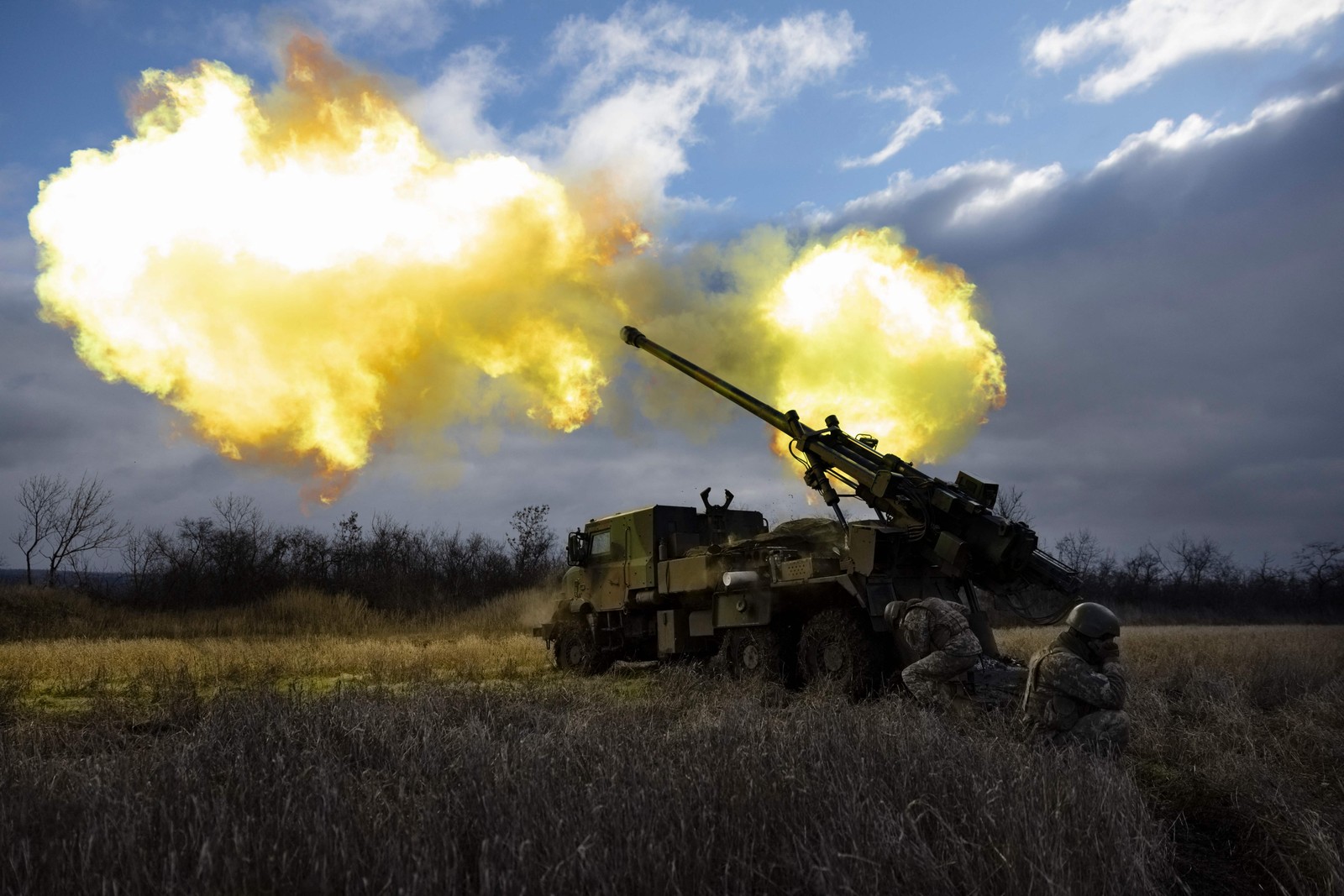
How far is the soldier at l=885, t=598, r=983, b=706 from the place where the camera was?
299 inches

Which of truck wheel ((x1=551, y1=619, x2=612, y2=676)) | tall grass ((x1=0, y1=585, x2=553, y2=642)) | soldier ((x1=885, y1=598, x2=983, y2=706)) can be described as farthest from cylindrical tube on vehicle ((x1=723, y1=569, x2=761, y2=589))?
tall grass ((x1=0, y1=585, x2=553, y2=642))

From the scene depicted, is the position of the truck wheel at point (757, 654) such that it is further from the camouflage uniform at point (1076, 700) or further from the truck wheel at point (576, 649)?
the camouflage uniform at point (1076, 700)

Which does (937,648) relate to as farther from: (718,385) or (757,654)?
(718,385)

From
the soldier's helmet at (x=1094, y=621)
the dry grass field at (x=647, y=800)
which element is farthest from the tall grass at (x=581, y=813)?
the soldier's helmet at (x=1094, y=621)

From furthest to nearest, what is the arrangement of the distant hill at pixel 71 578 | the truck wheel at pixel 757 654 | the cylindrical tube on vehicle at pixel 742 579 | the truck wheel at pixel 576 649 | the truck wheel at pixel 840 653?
the distant hill at pixel 71 578
the truck wheel at pixel 576 649
the cylindrical tube on vehicle at pixel 742 579
the truck wheel at pixel 757 654
the truck wheel at pixel 840 653

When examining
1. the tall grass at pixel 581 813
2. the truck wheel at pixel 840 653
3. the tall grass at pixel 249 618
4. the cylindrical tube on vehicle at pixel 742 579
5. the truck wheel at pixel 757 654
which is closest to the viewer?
the tall grass at pixel 581 813

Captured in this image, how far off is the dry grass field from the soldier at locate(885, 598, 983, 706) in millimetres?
410

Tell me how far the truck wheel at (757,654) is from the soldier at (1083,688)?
4.82 metres

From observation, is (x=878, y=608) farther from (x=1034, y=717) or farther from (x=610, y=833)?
(x=610, y=833)

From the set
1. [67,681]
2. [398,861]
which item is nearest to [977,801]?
[398,861]

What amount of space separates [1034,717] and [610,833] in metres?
3.85

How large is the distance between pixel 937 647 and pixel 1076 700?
6.02ft

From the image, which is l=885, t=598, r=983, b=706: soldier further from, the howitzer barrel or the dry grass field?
the howitzer barrel

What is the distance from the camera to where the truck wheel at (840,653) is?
1004 cm
